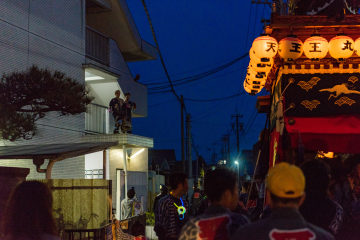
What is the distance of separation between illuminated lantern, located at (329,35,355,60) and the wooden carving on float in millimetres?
553

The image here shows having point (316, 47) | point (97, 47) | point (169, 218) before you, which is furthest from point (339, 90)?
point (97, 47)

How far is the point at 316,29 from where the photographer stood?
9.58m

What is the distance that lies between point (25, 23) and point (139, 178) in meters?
8.74

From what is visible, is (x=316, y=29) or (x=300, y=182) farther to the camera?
(x=316, y=29)

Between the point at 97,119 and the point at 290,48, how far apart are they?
15.8m

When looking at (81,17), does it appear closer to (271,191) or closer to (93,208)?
(93,208)

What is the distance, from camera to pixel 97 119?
23516 millimetres

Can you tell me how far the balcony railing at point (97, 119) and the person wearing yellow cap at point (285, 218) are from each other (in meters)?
19.6

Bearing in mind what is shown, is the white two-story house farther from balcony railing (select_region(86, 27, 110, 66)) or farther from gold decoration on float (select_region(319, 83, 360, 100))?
gold decoration on float (select_region(319, 83, 360, 100))

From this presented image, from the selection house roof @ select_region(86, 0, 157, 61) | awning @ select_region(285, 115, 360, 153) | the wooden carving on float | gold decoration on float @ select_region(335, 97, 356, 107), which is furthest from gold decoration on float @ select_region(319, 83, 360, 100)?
house roof @ select_region(86, 0, 157, 61)

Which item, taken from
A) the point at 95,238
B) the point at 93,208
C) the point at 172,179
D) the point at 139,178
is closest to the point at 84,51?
the point at 139,178

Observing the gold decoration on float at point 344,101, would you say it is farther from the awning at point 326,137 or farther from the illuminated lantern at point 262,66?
the illuminated lantern at point 262,66

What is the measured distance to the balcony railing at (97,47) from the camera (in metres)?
22.9

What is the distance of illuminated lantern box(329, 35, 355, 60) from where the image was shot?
8977mm
